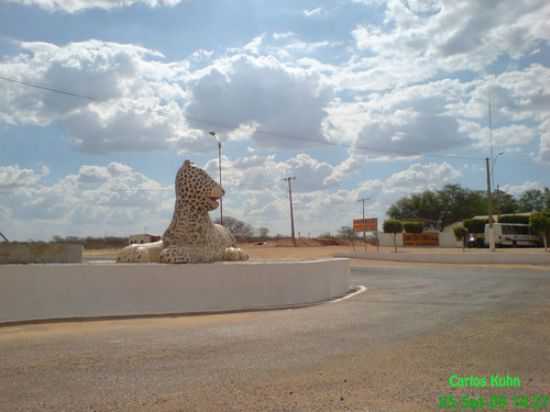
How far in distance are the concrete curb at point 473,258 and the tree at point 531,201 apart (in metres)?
46.1

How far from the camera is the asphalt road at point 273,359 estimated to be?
5.42 metres

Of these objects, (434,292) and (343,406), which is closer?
(343,406)

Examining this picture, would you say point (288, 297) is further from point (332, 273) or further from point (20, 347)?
point (20, 347)

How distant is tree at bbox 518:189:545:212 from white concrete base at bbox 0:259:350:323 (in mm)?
72354

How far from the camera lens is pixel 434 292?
1631cm

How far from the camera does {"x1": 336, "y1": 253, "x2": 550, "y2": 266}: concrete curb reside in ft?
105

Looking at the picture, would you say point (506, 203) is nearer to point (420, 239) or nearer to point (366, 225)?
point (420, 239)

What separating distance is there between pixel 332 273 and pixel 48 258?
770 cm

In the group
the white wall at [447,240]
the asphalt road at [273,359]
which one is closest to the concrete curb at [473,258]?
the asphalt road at [273,359]

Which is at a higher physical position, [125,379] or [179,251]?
[179,251]

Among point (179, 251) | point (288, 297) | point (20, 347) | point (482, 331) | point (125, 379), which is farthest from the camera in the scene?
point (288, 297)

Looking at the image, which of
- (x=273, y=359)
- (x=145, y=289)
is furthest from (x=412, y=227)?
(x=273, y=359)

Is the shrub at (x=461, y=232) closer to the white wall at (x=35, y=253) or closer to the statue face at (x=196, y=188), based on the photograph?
the statue face at (x=196, y=188)

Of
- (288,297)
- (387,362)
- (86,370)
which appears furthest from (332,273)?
(86,370)
